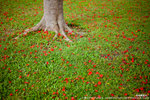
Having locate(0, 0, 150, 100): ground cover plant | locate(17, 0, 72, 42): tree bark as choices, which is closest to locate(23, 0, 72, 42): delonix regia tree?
locate(17, 0, 72, 42): tree bark

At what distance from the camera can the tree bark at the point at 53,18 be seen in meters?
5.74

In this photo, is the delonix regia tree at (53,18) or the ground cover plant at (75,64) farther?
the delonix regia tree at (53,18)

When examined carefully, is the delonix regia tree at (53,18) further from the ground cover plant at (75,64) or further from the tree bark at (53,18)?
the ground cover plant at (75,64)

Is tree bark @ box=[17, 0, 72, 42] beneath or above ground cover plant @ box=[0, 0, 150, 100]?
above

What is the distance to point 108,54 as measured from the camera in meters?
4.73

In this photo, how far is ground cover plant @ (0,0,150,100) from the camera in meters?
3.20

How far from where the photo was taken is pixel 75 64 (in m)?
4.19

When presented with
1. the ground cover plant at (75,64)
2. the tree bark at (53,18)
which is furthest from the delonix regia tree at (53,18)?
the ground cover plant at (75,64)

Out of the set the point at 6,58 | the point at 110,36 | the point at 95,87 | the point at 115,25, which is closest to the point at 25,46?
the point at 6,58

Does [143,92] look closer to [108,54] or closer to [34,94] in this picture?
[108,54]

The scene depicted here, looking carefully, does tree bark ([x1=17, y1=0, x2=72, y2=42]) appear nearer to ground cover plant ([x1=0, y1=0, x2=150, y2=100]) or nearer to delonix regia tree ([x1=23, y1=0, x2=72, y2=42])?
delonix regia tree ([x1=23, y1=0, x2=72, y2=42])

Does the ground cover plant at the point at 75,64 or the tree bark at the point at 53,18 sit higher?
the tree bark at the point at 53,18

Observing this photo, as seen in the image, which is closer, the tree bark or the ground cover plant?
the ground cover plant

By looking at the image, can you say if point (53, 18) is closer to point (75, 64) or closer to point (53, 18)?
point (53, 18)
